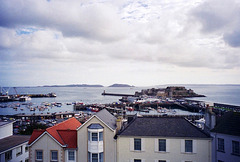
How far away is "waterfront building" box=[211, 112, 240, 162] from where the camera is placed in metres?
14.3

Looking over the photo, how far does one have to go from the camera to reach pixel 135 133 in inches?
644

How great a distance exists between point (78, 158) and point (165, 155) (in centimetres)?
754

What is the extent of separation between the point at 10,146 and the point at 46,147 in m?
4.67

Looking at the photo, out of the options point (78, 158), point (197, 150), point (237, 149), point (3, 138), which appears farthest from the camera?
point (3, 138)

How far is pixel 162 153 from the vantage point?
15844 mm

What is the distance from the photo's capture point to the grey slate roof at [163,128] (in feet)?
51.6

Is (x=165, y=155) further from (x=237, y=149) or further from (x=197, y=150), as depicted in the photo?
(x=237, y=149)

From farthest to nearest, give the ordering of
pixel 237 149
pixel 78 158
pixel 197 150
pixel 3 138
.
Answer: pixel 3 138 → pixel 78 158 → pixel 197 150 → pixel 237 149

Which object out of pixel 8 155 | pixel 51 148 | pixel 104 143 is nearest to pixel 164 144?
pixel 104 143

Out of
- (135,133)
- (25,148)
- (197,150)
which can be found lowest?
(25,148)

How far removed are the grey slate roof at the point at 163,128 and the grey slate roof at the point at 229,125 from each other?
1189 mm

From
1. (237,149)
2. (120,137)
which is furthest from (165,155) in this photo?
(237,149)

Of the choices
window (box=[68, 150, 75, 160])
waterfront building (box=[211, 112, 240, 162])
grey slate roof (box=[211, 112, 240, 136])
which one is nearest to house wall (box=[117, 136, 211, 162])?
waterfront building (box=[211, 112, 240, 162])

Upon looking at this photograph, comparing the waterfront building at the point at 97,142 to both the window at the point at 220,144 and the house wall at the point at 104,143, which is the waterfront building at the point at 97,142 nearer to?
the house wall at the point at 104,143
